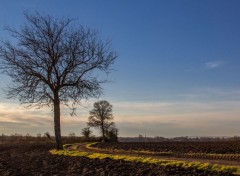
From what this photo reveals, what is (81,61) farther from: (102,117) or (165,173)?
(102,117)

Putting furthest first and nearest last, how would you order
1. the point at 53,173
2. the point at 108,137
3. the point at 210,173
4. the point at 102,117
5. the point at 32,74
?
the point at 102,117, the point at 108,137, the point at 32,74, the point at 53,173, the point at 210,173

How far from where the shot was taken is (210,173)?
15.9 metres

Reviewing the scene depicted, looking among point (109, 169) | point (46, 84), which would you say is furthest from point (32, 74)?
point (109, 169)

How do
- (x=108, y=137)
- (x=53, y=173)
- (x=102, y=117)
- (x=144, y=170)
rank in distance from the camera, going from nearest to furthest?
(x=144, y=170) < (x=53, y=173) < (x=108, y=137) < (x=102, y=117)

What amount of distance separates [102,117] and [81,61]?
2265 inches

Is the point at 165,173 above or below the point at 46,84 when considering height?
below

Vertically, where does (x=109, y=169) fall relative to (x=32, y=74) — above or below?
below

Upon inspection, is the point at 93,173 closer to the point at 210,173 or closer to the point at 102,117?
the point at 210,173

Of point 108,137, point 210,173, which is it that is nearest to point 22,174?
point 210,173

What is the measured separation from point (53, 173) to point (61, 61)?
2030cm

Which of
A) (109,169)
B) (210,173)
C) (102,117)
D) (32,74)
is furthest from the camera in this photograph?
(102,117)

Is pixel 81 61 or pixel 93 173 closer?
pixel 93 173

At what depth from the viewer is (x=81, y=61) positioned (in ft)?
131

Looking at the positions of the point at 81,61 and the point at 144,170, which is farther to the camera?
the point at 81,61
